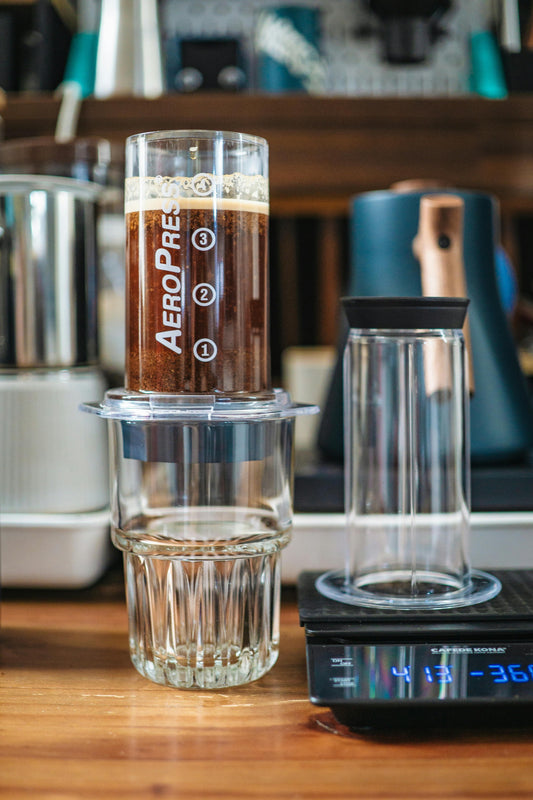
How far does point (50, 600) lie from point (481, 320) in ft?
1.48

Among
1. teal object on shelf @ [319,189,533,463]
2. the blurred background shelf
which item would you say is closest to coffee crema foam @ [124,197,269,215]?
teal object on shelf @ [319,189,533,463]

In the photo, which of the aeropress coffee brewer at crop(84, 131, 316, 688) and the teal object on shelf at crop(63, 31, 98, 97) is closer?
the aeropress coffee brewer at crop(84, 131, 316, 688)

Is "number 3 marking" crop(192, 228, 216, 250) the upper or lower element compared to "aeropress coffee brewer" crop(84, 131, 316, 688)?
upper

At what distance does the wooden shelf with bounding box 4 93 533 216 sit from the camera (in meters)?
1.32

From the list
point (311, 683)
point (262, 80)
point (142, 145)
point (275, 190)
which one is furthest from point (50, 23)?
point (311, 683)

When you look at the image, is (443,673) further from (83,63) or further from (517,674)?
(83,63)

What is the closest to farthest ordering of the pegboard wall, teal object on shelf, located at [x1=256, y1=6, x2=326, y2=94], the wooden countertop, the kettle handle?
the wooden countertop
the kettle handle
teal object on shelf, located at [x1=256, y1=6, x2=326, y2=94]
the pegboard wall

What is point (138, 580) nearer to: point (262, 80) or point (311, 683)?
point (311, 683)

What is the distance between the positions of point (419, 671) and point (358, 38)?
155cm

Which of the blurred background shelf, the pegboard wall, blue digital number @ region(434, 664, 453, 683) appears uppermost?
the pegboard wall

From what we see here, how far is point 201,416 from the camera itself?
474 millimetres

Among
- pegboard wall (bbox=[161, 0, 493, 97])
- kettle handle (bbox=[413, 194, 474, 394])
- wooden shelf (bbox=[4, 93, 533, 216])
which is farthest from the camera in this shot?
pegboard wall (bbox=[161, 0, 493, 97])

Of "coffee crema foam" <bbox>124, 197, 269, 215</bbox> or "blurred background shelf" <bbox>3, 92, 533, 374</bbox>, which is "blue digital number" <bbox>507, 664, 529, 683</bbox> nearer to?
"coffee crema foam" <bbox>124, 197, 269, 215</bbox>

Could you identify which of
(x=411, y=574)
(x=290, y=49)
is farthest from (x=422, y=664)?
(x=290, y=49)
